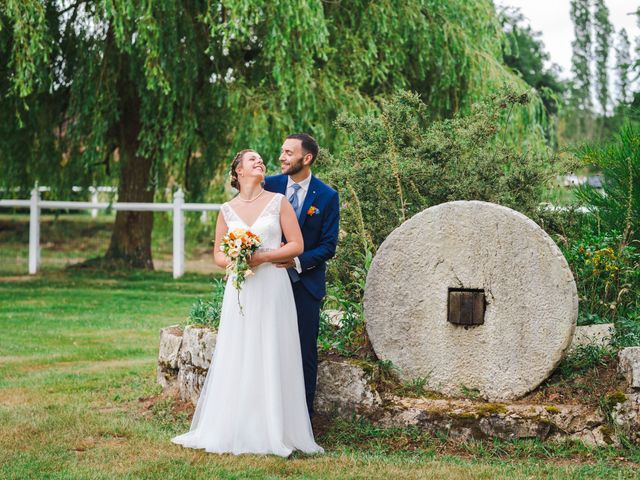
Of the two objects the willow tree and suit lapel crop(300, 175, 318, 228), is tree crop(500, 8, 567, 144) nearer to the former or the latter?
the willow tree

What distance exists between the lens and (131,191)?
52.4ft

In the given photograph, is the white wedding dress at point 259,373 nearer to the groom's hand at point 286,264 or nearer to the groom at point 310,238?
the groom's hand at point 286,264

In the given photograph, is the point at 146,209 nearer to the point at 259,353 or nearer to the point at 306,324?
the point at 306,324

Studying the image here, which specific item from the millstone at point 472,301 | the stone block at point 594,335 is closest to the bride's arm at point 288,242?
the millstone at point 472,301

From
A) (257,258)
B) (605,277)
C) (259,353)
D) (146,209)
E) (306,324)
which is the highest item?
(146,209)

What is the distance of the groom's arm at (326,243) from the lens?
547 centimetres

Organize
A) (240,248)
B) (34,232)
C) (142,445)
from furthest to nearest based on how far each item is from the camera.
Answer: (34,232)
(142,445)
(240,248)

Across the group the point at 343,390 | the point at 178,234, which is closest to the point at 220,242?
the point at 343,390

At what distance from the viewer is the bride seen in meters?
5.29

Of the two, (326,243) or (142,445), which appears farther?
(326,243)

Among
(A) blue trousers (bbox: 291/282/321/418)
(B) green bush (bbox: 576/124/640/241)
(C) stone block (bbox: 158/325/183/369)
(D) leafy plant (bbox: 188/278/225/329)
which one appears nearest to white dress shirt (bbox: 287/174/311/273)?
(A) blue trousers (bbox: 291/282/321/418)

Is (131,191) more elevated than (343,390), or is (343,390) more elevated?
(131,191)

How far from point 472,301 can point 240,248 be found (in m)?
1.43

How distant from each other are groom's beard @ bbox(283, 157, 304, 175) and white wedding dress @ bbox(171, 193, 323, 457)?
0.23 meters
